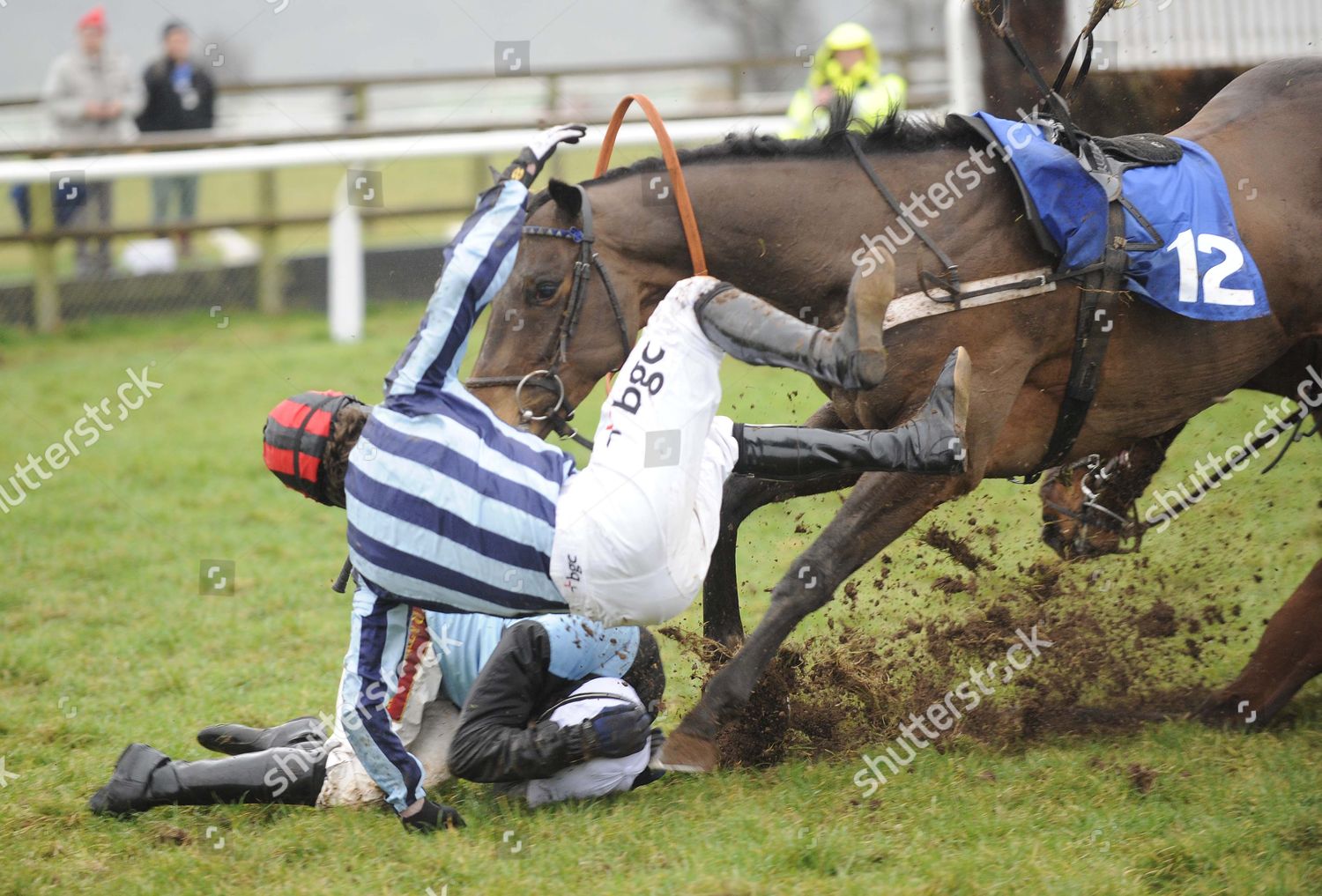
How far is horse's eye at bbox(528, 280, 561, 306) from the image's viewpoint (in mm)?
3715

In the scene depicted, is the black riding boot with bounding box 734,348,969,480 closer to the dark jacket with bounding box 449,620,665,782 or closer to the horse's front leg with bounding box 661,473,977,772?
the horse's front leg with bounding box 661,473,977,772

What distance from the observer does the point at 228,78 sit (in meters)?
14.4

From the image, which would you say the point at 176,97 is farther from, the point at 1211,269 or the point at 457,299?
the point at 1211,269

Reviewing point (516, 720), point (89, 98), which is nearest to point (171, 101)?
point (89, 98)

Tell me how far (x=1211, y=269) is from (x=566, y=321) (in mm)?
1883

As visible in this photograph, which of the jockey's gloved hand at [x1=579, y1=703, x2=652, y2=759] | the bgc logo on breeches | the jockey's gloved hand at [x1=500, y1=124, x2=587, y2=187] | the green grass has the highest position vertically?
the jockey's gloved hand at [x1=500, y1=124, x2=587, y2=187]

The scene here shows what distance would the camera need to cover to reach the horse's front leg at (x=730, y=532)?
4.23 metres

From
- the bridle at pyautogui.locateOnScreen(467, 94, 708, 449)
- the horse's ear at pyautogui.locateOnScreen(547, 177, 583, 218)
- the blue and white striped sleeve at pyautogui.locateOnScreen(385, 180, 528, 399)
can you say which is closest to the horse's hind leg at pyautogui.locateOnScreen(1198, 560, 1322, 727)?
the bridle at pyautogui.locateOnScreen(467, 94, 708, 449)

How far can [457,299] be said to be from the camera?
3.10 metres

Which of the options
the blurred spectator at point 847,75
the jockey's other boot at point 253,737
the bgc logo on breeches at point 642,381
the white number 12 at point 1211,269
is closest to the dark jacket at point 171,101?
the blurred spectator at point 847,75

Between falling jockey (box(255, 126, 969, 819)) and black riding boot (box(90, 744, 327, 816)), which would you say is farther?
black riding boot (box(90, 744, 327, 816))

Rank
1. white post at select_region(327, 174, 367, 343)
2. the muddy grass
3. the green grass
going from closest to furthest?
the green grass, the muddy grass, white post at select_region(327, 174, 367, 343)

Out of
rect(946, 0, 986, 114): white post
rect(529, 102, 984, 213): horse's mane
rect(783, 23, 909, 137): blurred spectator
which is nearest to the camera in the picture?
rect(529, 102, 984, 213): horse's mane

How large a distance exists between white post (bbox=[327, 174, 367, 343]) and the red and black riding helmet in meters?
6.99
